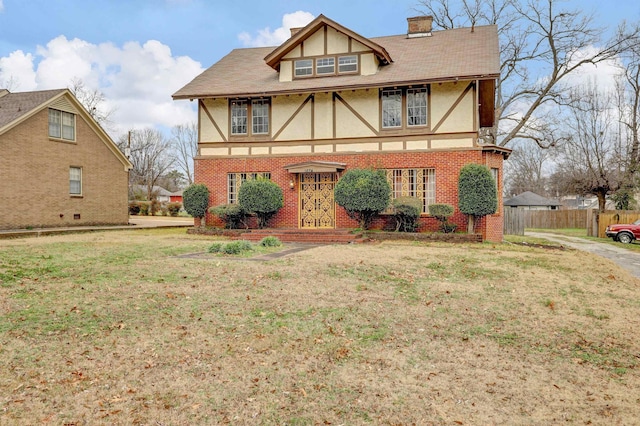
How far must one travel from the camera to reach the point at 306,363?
4555mm

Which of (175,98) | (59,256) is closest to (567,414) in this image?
(59,256)

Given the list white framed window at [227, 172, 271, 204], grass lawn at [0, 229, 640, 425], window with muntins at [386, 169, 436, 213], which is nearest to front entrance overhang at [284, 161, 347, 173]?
white framed window at [227, 172, 271, 204]

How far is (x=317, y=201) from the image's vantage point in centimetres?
1869

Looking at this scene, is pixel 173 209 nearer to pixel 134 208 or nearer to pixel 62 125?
pixel 134 208

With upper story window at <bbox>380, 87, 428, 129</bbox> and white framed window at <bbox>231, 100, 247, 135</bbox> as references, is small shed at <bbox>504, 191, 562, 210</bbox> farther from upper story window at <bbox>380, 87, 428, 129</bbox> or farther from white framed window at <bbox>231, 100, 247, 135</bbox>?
white framed window at <bbox>231, 100, 247, 135</bbox>

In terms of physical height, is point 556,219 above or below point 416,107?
below

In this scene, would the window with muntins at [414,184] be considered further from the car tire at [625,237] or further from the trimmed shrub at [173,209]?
the trimmed shrub at [173,209]

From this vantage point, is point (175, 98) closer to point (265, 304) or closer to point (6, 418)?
point (265, 304)

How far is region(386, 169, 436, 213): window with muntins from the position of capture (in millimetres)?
17545

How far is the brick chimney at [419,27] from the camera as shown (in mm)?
21984

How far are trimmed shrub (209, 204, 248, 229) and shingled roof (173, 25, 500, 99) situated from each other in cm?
460

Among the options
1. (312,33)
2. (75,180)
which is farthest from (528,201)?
(75,180)

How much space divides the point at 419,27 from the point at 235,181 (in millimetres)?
11507

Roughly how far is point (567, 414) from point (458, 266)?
260 inches
